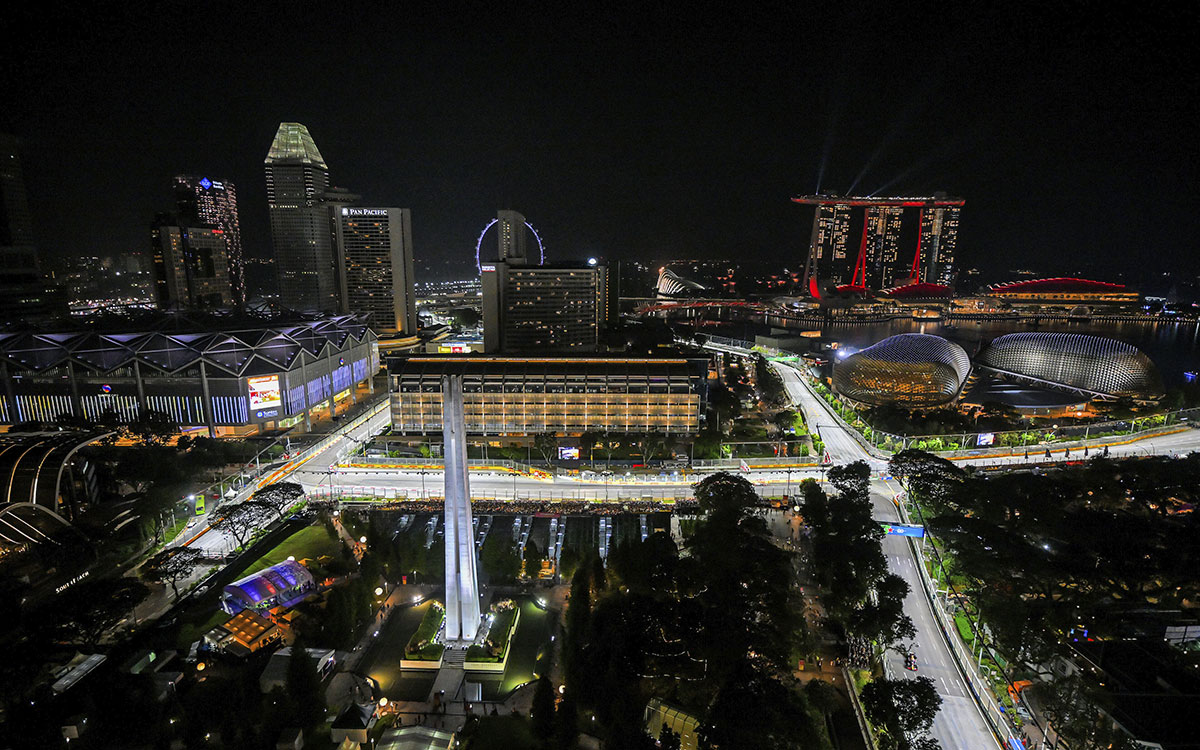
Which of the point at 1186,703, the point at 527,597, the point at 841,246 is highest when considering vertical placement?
the point at 841,246

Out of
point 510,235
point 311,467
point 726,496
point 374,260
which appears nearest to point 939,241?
point 510,235

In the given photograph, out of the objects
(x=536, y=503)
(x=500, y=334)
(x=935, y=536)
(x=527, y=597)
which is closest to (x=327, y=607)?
(x=527, y=597)

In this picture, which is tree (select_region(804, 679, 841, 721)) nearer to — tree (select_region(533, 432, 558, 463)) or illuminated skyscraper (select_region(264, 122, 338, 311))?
tree (select_region(533, 432, 558, 463))

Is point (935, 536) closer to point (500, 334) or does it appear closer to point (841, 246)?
point (500, 334)

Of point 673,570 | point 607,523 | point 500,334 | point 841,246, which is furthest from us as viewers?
point 841,246

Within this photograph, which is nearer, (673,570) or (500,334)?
(673,570)

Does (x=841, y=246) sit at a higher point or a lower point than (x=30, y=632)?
higher
